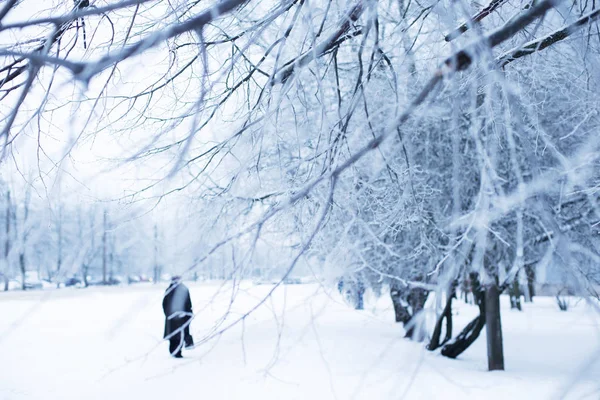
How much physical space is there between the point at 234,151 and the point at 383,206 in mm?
1228

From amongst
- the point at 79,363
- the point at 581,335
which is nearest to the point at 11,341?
the point at 79,363

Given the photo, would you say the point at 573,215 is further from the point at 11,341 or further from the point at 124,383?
the point at 11,341

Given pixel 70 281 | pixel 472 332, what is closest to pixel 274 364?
pixel 472 332

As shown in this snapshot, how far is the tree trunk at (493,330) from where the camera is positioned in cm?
835

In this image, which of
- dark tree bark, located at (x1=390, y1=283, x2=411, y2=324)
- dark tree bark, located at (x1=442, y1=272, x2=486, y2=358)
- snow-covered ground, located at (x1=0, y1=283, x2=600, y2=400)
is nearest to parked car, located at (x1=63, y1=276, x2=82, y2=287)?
snow-covered ground, located at (x1=0, y1=283, x2=600, y2=400)

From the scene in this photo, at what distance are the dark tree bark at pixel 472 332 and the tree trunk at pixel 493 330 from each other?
39 centimetres

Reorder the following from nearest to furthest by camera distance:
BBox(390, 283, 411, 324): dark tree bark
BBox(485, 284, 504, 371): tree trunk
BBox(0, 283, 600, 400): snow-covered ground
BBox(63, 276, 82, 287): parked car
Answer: BBox(63, 276, 82, 287): parked car → BBox(0, 283, 600, 400): snow-covered ground → BBox(485, 284, 504, 371): tree trunk → BBox(390, 283, 411, 324): dark tree bark

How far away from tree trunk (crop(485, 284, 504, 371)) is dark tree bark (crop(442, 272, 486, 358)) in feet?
1.28

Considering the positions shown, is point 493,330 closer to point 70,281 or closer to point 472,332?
point 472,332

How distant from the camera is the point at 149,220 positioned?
114 inches

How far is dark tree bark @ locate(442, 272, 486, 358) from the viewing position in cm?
923

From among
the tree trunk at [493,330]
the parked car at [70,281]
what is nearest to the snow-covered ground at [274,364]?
the parked car at [70,281]

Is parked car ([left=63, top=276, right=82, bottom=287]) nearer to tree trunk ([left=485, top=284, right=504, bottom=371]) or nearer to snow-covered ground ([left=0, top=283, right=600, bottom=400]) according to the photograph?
snow-covered ground ([left=0, top=283, right=600, bottom=400])

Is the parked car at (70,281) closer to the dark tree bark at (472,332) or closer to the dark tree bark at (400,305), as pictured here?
the dark tree bark at (472,332)
